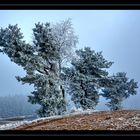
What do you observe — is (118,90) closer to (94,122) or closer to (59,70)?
(94,122)

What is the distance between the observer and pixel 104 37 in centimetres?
482

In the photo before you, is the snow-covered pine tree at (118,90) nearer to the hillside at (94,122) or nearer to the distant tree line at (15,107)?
Result: the hillside at (94,122)

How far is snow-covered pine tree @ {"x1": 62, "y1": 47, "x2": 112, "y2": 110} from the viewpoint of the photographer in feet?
16.0

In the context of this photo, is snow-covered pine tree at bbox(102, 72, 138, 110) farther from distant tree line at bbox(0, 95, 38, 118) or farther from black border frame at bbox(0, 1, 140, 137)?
distant tree line at bbox(0, 95, 38, 118)

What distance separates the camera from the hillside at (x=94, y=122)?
475 cm

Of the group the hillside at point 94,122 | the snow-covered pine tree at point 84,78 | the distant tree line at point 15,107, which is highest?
the snow-covered pine tree at point 84,78

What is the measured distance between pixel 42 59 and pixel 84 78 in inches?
18.3

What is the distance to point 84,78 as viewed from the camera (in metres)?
4.90

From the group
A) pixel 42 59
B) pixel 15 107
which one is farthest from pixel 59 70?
pixel 15 107

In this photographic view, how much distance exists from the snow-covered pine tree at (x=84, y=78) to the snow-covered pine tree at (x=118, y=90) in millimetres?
87

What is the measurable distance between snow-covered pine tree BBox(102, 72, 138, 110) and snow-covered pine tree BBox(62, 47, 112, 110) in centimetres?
9
